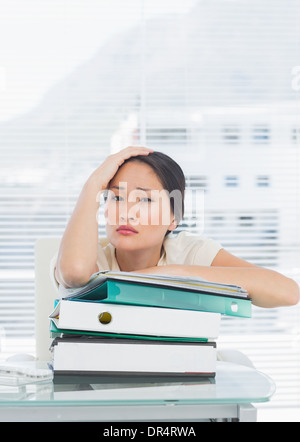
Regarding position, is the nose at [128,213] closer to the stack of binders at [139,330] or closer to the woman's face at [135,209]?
the woman's face at [135,209]

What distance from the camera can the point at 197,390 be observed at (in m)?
0.91

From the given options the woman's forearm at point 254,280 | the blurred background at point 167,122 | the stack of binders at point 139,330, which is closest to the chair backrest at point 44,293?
the woman's forearm at point 254,280

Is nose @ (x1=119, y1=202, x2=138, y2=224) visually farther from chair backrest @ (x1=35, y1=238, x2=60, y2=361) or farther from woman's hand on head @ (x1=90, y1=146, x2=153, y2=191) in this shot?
chair backrest @ (x1=35, y1=238, x2=60, y2=361)

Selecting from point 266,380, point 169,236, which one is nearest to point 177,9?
point 169,236

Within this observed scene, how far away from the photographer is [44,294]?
1806 millimetres

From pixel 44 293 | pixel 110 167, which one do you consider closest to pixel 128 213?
pixel 110 167

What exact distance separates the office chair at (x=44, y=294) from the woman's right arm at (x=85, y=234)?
0.33 m

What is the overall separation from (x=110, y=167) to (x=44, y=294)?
20.4 inches

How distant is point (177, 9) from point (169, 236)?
5.54ft

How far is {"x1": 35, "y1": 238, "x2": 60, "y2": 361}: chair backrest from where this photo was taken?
5.84 feet

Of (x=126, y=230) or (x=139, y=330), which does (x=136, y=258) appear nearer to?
(x=126, y=230)

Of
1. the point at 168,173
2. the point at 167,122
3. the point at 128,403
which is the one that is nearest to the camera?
the point at 128,403

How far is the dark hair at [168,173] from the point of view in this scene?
5.14ft

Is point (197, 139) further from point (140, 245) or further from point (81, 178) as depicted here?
point (140, 245)
